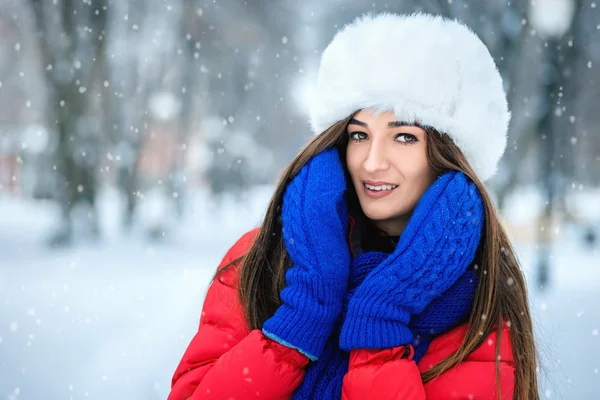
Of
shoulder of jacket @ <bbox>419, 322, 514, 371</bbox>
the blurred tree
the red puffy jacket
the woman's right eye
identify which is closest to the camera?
the red puffy jacket

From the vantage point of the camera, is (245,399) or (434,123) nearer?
(245,399)

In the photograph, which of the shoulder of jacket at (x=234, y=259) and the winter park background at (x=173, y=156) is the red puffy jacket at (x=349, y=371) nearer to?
A: the shoulder of jacket at (x=234, y=259)

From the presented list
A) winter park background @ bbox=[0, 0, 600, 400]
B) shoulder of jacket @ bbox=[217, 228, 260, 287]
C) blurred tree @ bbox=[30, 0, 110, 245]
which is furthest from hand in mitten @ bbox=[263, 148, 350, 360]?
blurred tree @ bbox=[30, 0, 110, 245]

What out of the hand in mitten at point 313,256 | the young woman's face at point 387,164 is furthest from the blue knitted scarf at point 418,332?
the young woman's face at point 387,164

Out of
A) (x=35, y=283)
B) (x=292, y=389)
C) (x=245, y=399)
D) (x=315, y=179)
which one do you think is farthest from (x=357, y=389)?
(x=35, y=283)

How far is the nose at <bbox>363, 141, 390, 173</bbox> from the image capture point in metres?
2.14

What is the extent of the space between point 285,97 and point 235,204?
6.03 meters

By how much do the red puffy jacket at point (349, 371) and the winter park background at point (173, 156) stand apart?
1.36 feet

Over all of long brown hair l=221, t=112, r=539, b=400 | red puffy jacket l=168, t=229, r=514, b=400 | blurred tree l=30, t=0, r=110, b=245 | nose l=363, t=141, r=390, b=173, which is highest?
blurred tree l=30, t=0, r=110, b=245

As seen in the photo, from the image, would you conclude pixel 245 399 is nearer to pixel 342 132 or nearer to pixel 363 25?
pixel 342 132

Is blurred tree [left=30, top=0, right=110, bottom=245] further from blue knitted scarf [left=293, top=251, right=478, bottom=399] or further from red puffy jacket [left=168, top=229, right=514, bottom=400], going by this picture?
blue knitted scarf [left=293, top=251, right=478, bottom=399]

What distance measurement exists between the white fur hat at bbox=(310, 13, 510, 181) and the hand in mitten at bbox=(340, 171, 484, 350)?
0.23 m

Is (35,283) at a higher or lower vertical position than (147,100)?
lower

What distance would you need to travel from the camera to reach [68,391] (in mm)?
4512
